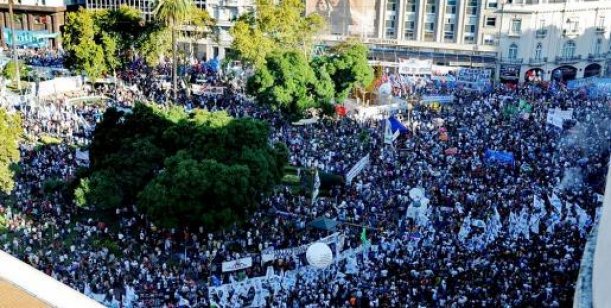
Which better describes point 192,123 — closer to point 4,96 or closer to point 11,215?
point 11,215

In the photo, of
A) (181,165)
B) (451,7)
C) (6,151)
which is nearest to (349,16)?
(451,7)

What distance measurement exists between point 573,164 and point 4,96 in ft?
118

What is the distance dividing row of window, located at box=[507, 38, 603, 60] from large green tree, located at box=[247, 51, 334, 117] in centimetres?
2846

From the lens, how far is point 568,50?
68.0 m

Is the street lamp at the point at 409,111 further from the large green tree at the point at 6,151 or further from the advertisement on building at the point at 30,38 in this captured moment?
the advertisement on building at the point at 30,38

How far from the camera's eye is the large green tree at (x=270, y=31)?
53.1 meters

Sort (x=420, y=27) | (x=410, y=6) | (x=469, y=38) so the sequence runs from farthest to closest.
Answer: (x=410, y=6)
(x=420, y=27)
(x=469, y=38)

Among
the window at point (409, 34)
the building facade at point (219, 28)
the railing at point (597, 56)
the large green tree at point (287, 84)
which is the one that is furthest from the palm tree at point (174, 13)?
the railing at point (597, 56)

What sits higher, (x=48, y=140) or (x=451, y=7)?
(x=451, y=7)

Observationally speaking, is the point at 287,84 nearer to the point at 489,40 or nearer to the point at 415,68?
the point at 415,68

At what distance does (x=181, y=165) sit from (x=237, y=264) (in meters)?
4.96

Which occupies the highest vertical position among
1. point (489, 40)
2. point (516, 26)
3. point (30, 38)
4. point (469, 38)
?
point (516, 26)

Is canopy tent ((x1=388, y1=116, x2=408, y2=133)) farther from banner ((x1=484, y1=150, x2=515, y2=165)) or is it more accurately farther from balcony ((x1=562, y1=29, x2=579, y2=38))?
balcony ((x1=562, y1=29, x2=579, y2=38))

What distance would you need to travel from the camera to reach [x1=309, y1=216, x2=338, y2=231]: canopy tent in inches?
1144
